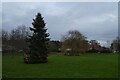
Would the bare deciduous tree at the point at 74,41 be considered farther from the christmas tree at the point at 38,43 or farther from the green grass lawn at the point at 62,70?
the green grass lawn at the point at 62,70

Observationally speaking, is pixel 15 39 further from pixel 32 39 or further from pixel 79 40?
pixel 79 40

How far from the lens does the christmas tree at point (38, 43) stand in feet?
110

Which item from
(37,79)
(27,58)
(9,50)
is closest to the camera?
(37,79)

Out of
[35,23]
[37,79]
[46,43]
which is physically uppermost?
[35,23]

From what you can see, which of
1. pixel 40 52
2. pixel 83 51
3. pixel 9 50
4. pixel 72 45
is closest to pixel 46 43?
pixel 40 52

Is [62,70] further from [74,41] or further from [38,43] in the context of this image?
[74,41]

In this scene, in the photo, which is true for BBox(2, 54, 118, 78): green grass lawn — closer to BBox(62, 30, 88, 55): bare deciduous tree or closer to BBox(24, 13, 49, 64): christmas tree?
BBox(24, 13, 49, 64): christmas tree

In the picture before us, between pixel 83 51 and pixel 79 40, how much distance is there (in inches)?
161

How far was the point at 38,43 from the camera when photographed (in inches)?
1341

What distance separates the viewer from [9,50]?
51938 millimetres

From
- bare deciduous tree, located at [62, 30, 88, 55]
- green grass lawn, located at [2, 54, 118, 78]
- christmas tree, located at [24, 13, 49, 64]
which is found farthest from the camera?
bare deciduous tree, located at [62, 30, 88, 55]

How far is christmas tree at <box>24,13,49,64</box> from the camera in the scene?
110ft

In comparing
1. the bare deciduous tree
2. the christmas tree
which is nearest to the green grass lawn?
the christmas tree

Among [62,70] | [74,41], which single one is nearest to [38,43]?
[62,70]
